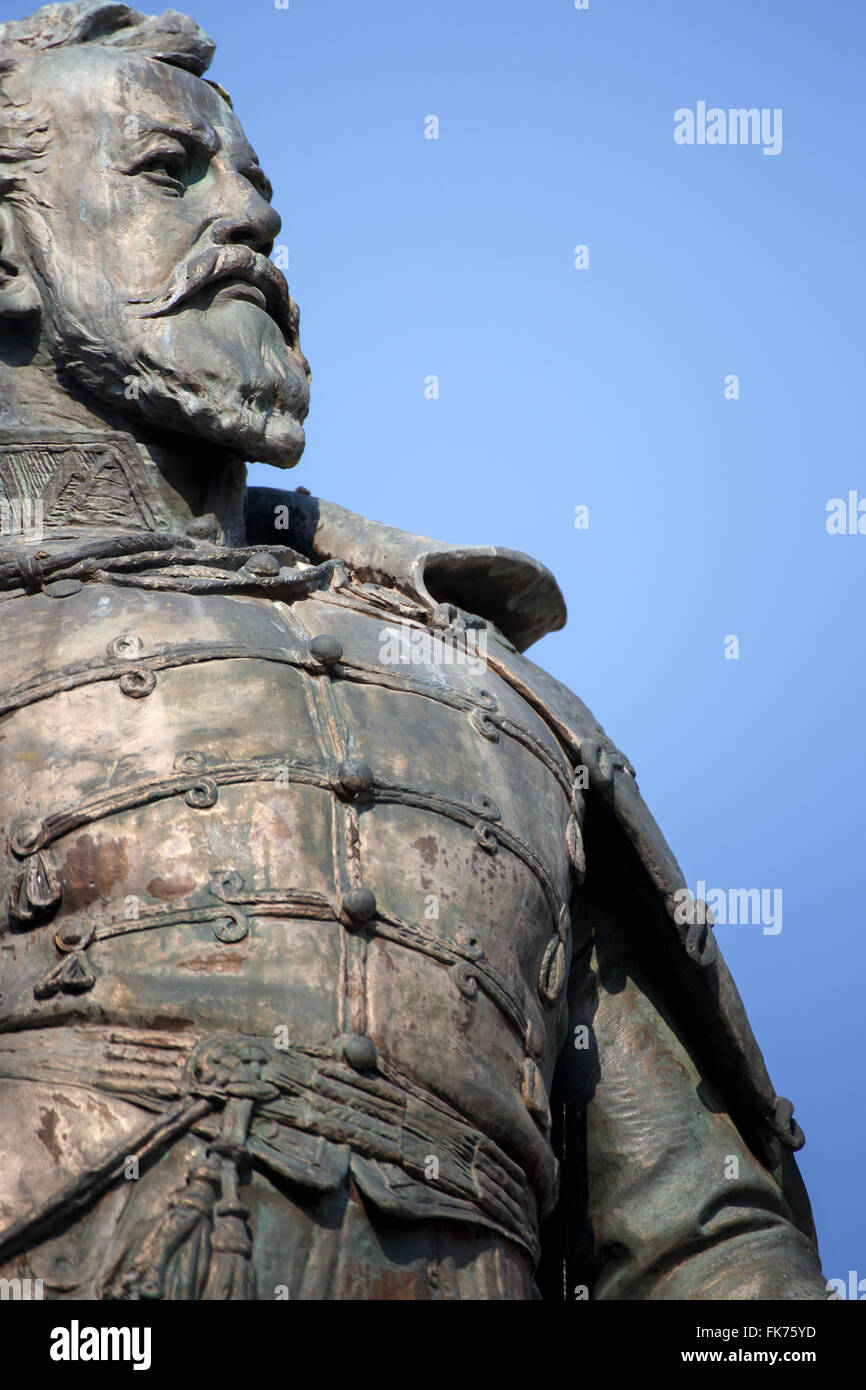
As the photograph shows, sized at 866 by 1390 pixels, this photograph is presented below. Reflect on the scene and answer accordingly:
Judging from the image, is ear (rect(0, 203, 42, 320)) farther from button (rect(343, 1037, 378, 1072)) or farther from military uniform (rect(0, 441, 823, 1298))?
button (rect(343, 1037, 378, 1072))

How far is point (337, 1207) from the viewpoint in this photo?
7047 mm

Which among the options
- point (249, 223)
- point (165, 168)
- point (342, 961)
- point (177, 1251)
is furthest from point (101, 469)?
point (177, 1251)

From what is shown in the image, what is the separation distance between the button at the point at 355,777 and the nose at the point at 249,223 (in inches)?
105

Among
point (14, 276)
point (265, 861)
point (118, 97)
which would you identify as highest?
point (118, 97)

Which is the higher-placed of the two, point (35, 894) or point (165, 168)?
point (165, 168)

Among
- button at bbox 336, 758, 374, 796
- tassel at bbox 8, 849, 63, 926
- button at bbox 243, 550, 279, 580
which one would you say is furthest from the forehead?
tassel at bbox 8, 849, 63, 926

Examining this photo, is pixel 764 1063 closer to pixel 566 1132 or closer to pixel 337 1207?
pixel 566 1132

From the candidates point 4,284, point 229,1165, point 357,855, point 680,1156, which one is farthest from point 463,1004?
point 4,284

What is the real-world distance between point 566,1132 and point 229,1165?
2365 mm

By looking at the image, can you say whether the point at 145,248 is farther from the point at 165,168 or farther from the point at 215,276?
the point at 165,168

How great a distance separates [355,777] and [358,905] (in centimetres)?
50

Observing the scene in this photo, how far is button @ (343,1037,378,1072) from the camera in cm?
730

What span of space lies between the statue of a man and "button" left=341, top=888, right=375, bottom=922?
0.8 inches

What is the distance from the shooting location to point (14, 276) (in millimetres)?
9727
